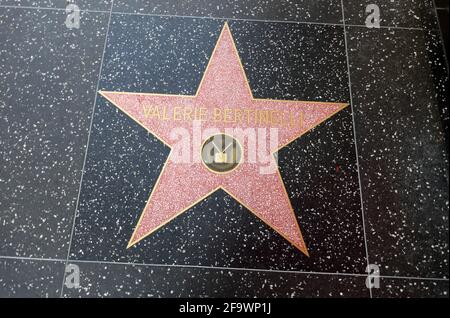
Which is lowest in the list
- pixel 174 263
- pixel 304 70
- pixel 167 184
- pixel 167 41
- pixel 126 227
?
pixel 174 263

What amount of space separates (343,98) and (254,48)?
371 mm

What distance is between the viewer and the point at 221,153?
131 centimetres

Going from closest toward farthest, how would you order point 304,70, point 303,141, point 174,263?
point 174,263 → point 303,141 → point 304,70

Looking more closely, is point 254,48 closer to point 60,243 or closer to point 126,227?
point 126,227

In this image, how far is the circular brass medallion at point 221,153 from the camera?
4.27ft

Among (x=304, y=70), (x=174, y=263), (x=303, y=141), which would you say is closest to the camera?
(x=174, y=263)

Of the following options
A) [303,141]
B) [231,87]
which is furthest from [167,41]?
[303,141]

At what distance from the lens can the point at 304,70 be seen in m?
1.44

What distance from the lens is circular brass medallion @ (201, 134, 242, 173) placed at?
1302 mm

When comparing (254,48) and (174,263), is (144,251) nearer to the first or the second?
(174,263)

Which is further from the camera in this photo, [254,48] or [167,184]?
[254,48]

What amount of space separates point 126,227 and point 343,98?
858mm

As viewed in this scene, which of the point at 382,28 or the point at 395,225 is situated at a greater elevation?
the point at 382,28

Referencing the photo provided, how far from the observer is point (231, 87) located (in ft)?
4.58
